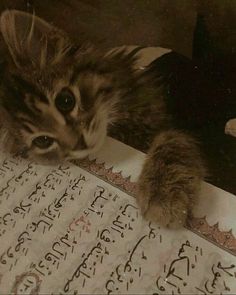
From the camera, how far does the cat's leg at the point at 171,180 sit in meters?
0.51

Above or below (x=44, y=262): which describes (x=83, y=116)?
above

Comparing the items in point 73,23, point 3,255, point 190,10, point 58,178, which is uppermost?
point 190,10

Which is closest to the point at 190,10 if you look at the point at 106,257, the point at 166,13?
the point at 166,13

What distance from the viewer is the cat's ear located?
1.90 feet

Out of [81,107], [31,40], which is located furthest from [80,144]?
[31,40]

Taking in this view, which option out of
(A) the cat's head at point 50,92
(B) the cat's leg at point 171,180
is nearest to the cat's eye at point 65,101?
(A) the cat's head at point 50,92

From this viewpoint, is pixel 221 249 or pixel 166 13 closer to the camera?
pixel 221 249

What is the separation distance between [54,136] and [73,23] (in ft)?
0.62

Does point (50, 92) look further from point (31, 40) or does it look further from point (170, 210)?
point (170, 210)

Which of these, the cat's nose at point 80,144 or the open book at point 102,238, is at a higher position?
the cat's nose at point 80,144

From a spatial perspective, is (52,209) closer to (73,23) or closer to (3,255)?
(3,255)

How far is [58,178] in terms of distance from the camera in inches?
23.5

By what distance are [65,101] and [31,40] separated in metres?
0.11

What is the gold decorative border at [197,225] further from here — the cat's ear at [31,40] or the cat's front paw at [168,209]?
the cat's ear at [31,40]
